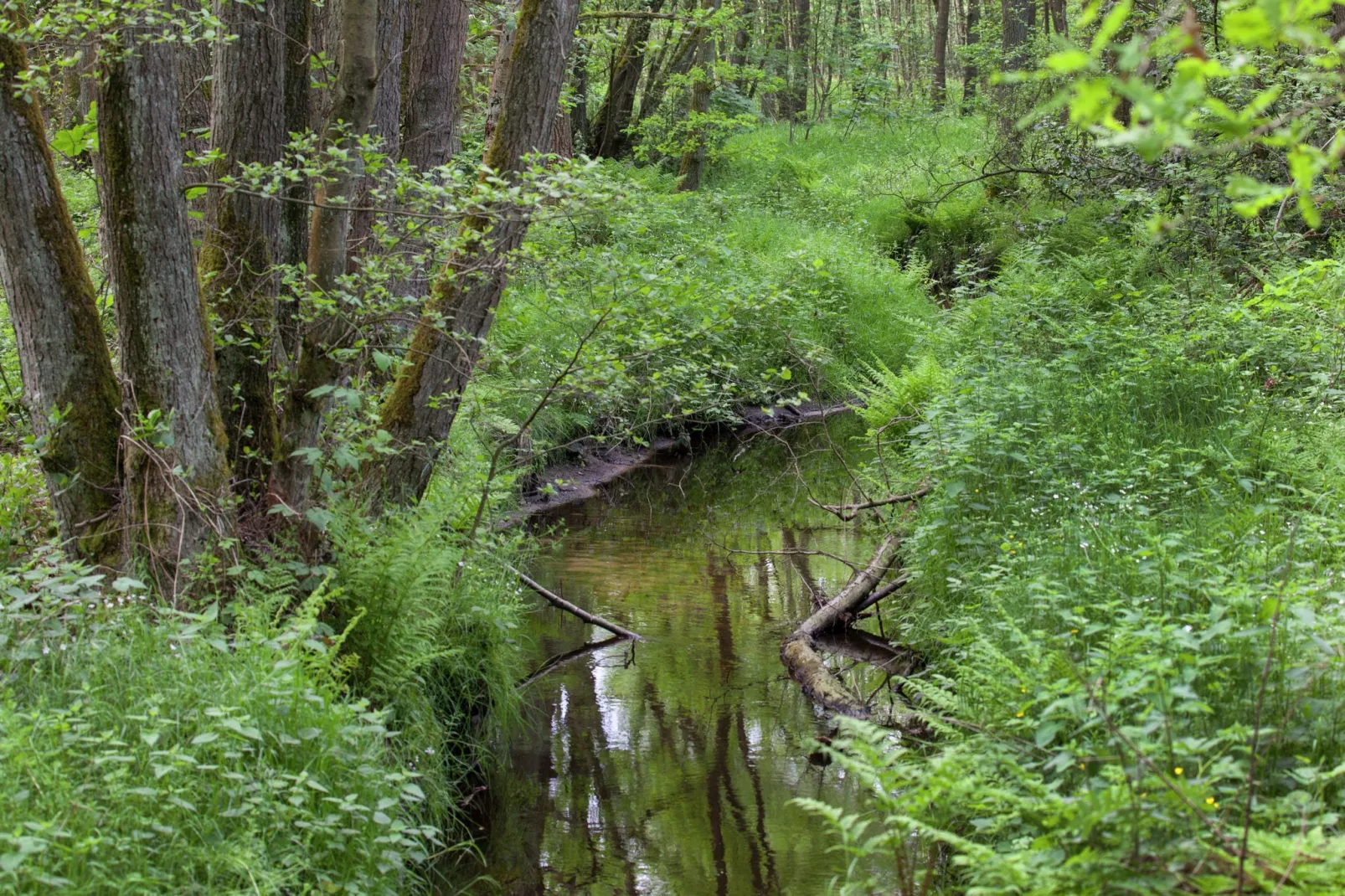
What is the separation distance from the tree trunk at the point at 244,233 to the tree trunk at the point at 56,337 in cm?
62

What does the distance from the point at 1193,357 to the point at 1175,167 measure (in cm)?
356

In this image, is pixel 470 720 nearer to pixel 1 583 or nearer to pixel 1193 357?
pixel 1 583

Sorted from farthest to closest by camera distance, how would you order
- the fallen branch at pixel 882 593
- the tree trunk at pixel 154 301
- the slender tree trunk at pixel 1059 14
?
the slender tree trunk at pixel 1059 14
the fallen branch at pixel 882 593
the tree trunk at pixel 154 301

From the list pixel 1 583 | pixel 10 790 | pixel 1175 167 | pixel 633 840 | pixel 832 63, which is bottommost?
pixel 633 840

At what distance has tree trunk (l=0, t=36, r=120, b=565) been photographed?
14.7 feet

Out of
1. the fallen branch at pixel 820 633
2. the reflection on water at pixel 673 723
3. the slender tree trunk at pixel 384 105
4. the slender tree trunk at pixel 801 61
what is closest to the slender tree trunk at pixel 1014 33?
the slender tree trunk at pixel 801 61

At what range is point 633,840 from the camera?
4977 mm

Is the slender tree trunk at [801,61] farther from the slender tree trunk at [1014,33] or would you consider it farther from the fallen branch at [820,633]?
the fallen branch at [820,633]

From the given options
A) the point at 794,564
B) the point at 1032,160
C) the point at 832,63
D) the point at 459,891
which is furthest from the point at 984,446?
the point at 832,63

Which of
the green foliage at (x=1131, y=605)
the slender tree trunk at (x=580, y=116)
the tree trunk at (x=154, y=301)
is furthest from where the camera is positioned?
the slender tree trunk at (x=580, y=116)

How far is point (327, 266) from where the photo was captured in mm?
5344

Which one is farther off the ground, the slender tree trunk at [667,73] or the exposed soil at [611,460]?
the slender tree trunk at [667,73]

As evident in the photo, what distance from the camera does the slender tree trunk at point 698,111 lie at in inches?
734

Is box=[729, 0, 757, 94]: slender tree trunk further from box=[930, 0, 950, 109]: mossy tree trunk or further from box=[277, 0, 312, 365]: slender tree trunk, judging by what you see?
box=[277, 0, 312, 365]: slender tree trunk
